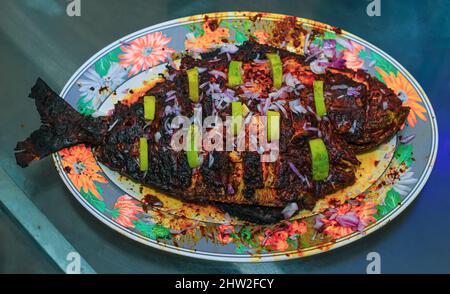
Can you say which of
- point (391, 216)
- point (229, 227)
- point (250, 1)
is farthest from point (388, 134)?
point (250, 1)

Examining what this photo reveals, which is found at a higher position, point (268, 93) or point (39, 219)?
point (268, 93)

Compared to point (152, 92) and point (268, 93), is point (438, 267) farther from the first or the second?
point (152, 92)

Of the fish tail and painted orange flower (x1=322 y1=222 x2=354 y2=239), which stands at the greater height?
the fish tail

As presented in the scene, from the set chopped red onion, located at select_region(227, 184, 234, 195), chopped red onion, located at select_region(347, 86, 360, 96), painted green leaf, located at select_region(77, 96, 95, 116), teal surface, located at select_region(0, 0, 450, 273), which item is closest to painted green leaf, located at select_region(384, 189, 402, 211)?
teal surface, located at select_region(0, 0, 450, 273)

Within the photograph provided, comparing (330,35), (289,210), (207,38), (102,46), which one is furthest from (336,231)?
(102,46)

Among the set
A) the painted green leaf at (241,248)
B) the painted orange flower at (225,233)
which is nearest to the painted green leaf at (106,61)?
the painted orange flower at (225,233)

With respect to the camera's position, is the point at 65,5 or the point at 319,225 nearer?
the point at 319,225

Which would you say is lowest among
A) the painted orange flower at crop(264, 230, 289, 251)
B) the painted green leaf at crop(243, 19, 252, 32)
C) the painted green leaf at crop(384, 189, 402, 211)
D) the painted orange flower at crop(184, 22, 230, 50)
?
the painted orange flower at crop(264, 230, 289, 251)

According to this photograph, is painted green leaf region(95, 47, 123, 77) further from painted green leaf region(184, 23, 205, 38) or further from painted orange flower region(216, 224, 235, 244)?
painted orange flower region(216, 224, 235, 244)
